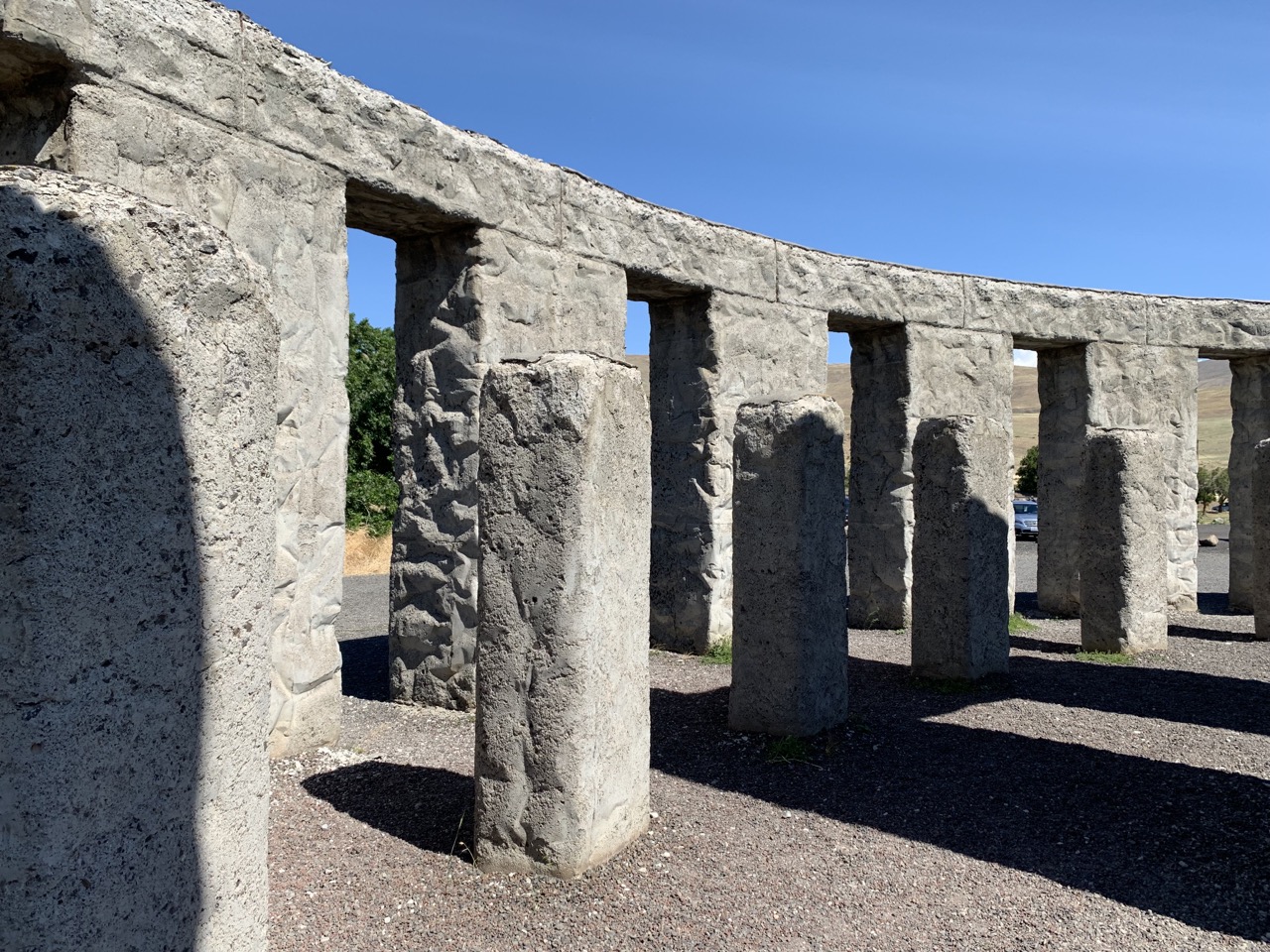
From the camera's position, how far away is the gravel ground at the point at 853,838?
3.29 metres

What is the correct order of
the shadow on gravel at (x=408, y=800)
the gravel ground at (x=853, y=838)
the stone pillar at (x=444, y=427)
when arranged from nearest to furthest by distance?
1. the gravel ground at (x=853, y=838)
2. the shadow on gravel at (x=408, y=800)
3. the stone pillar at (x=444, y=427)

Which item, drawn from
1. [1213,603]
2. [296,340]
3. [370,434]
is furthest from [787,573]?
[370,434]

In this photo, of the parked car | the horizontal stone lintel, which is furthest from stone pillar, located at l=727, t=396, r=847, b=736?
the parked car

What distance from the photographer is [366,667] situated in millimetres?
7512

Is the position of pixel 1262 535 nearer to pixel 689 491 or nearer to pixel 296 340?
pixel 689 491

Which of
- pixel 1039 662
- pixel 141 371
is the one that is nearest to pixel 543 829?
pixel 141 371

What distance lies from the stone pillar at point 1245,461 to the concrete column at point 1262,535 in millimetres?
2053

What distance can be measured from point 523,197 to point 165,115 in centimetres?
233

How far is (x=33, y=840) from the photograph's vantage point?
5.08 ft

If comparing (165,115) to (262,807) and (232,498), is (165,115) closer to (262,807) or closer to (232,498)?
(232,498)

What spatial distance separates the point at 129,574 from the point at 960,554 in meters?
5.82

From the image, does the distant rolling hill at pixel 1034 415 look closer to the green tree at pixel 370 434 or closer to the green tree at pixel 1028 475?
the green tree at pixel 1028 475

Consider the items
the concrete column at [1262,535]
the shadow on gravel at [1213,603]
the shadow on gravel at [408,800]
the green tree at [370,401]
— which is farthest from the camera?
the green tree at [370,401]

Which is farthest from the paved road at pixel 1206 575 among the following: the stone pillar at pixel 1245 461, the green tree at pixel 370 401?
the green tree at pixel 370 401
